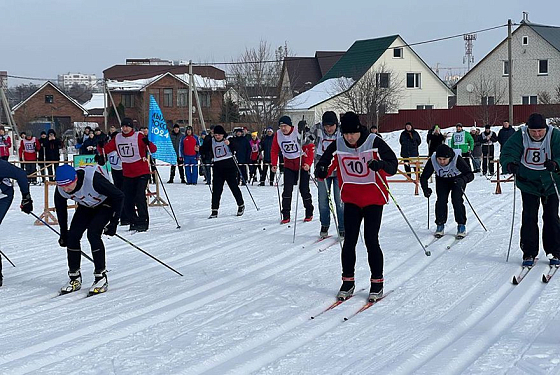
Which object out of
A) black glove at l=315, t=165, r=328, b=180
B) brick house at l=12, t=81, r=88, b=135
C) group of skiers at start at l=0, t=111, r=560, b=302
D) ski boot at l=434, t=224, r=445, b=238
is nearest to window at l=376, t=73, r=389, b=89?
brick house at l=12, t=81, r=88, b=135

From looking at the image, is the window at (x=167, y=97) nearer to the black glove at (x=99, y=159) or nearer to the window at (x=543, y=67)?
the window at (x=543, y=67)

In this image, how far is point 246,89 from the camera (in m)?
40.9

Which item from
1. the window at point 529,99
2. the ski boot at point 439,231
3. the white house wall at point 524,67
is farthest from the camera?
the window at point 529,99

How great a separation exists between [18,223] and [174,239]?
4371 millimetres

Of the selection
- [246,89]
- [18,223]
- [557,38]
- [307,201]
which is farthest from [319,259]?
[557,38]

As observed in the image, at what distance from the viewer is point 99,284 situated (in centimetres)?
794

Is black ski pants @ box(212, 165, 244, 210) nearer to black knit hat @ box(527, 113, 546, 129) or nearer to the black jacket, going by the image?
black knit hat @ box(527, 113, 546, 129)

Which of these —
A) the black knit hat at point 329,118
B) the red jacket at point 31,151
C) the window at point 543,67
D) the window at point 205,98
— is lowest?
the red jacket at point 31,151

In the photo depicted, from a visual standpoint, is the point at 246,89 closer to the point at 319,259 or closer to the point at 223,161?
the point at 223,161

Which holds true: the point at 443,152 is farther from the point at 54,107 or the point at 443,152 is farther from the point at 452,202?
the point at 54,107

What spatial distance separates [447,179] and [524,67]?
48.0m

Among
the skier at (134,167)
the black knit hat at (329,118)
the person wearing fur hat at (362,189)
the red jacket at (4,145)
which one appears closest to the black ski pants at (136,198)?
the skier at (134,167)

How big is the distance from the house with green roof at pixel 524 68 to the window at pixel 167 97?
25.4 meters

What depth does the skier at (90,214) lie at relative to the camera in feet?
25.1
